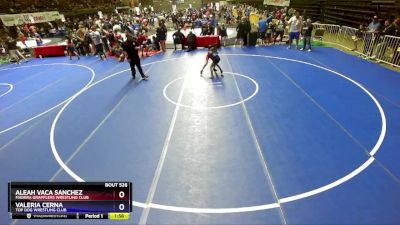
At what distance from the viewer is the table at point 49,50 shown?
1927 cm

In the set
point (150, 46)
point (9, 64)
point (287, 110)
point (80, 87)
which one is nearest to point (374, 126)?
point (287, 110)

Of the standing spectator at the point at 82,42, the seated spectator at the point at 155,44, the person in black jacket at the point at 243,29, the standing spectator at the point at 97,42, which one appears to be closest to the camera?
the standing spectator at the point at 97,42

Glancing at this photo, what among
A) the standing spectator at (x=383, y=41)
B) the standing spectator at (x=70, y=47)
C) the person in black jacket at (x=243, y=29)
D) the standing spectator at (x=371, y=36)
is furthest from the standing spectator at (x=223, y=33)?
the standing spectator at (x=70, y=47)

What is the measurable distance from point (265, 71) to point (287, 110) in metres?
4.38

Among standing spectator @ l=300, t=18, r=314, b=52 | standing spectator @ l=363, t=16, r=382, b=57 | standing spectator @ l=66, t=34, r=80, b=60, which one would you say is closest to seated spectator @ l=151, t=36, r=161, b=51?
standing spectator @ l=66, t=34, r=80, b=60

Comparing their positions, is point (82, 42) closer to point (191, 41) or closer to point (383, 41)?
point (191, 41)

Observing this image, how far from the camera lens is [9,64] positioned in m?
18.2

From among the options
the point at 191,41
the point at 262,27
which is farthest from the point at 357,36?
the point at 191,41
